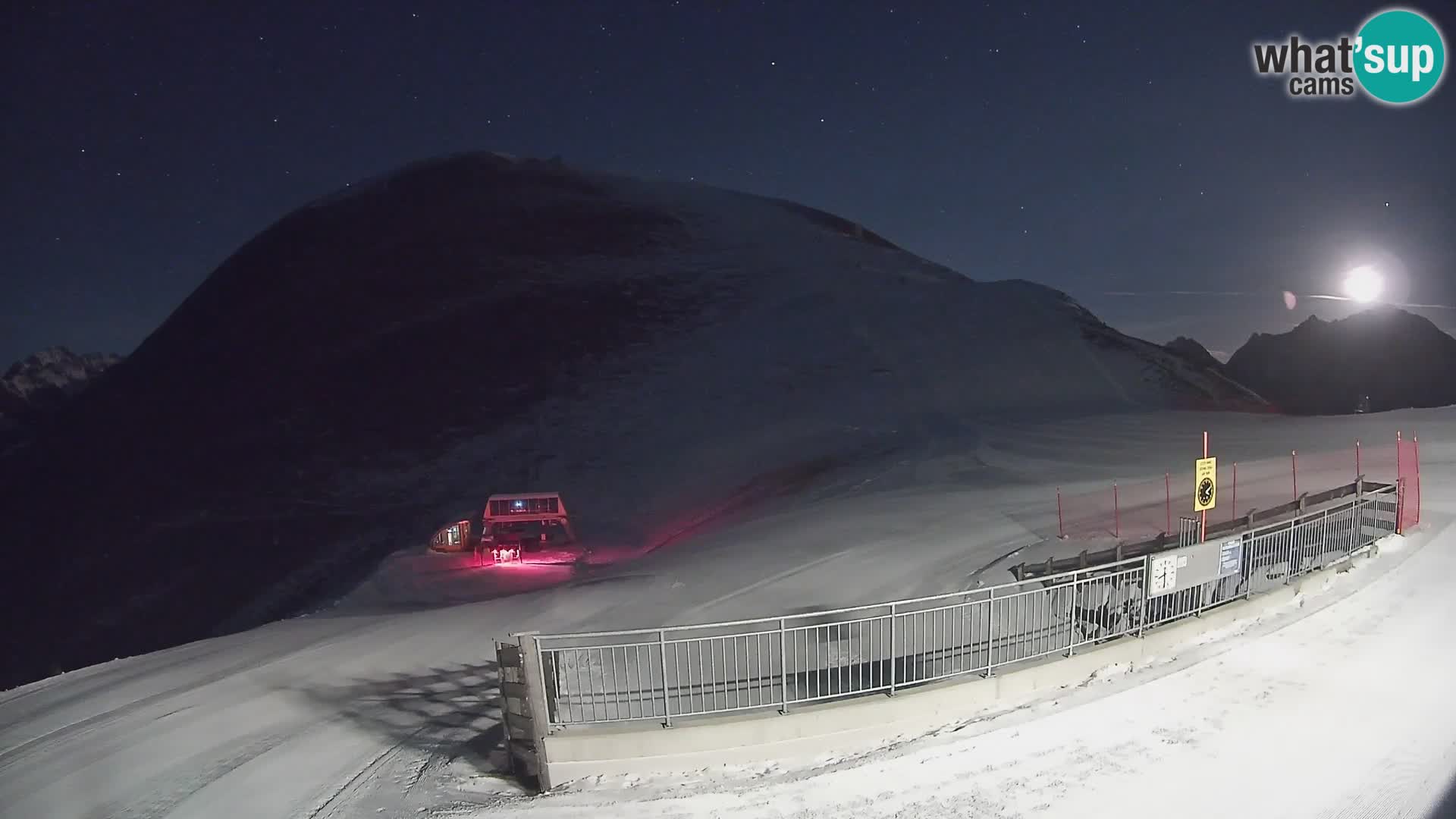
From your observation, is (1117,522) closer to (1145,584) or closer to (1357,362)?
(1145,584)

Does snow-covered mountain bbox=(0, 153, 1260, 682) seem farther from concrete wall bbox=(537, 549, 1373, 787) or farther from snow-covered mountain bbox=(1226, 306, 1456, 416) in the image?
snow-covered mountain bbox=(1226, 306, 1456, 416)

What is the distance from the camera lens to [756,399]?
157 feet

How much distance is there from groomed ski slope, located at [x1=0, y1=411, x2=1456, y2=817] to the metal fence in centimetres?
67

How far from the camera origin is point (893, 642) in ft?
27.1

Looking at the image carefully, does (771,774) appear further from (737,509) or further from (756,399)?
(756,399)

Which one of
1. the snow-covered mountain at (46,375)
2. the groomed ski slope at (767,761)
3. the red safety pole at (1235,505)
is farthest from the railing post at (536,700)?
the snow-covered mountain at (46,375)

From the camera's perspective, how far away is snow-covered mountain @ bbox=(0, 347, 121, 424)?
159 m

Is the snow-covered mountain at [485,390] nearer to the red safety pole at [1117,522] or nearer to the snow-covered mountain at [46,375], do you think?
the red safety pole at [1117,522]

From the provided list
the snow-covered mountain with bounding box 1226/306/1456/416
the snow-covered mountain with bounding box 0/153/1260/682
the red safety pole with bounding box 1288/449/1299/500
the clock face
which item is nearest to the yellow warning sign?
the clock face

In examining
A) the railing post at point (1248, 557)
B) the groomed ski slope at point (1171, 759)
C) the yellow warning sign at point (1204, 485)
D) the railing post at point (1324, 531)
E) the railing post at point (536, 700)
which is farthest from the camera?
the railing post at point (1324, 531)

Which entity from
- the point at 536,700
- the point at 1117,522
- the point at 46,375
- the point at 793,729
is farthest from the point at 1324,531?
the point at 46,375

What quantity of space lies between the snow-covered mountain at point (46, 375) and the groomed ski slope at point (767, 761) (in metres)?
177

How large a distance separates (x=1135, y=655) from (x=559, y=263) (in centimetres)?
6552

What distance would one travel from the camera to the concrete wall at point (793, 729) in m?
8.08
